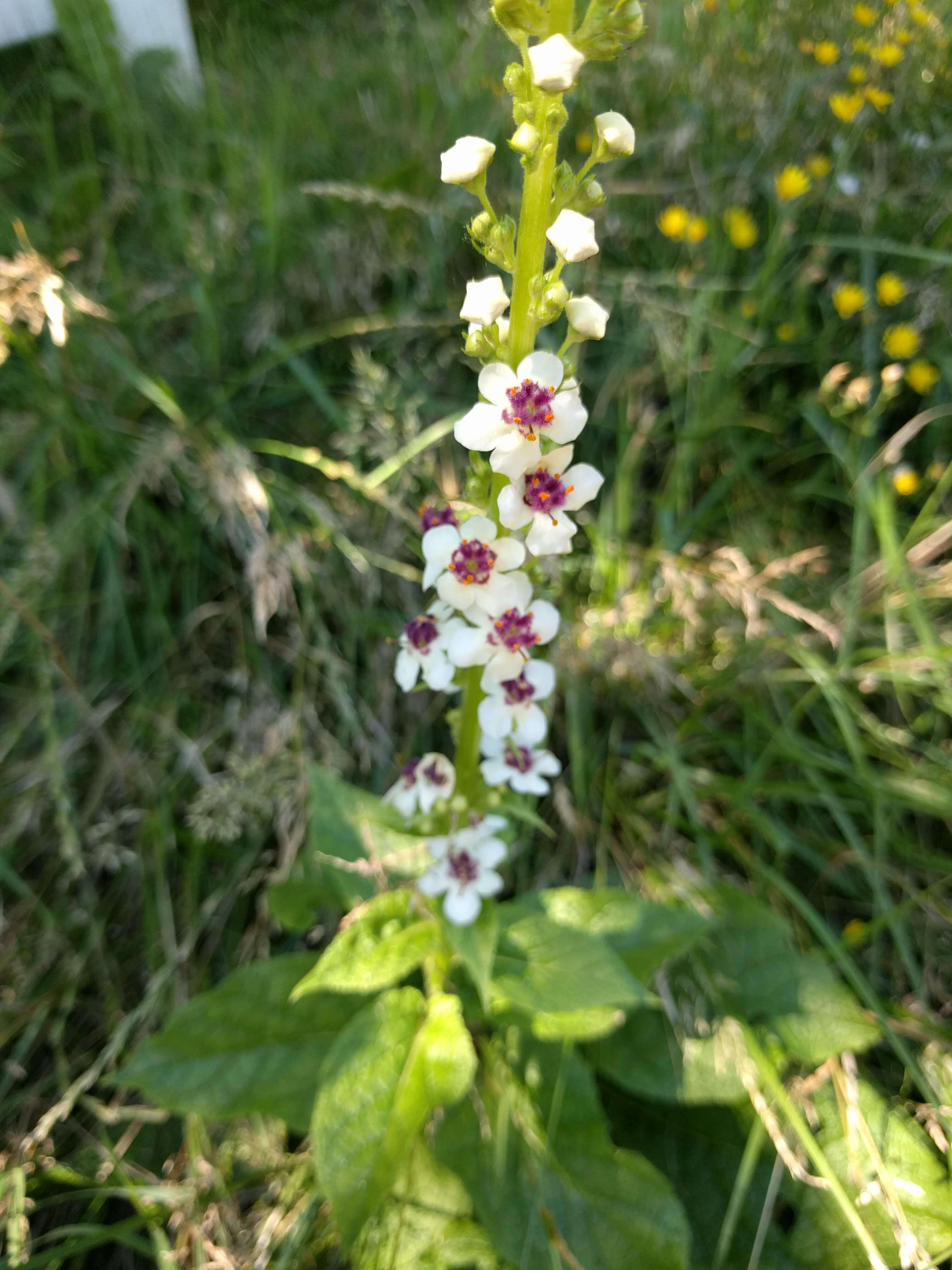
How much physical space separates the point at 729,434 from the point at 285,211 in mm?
2053

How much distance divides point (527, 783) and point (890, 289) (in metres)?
2.60

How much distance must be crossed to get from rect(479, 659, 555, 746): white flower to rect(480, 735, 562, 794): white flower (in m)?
0.09

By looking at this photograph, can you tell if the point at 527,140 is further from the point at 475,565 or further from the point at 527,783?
the point at 527,783

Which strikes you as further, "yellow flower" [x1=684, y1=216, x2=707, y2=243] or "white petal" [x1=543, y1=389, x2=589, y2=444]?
"yellow flower" [x1=684, y1=216, x2=707, y2=243]

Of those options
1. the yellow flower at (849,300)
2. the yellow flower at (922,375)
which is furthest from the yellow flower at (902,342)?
the yellow flower at (849,300)

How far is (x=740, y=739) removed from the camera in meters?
2.68

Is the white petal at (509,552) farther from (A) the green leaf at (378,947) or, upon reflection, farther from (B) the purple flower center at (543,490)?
(A) the green leaf at (378,947)

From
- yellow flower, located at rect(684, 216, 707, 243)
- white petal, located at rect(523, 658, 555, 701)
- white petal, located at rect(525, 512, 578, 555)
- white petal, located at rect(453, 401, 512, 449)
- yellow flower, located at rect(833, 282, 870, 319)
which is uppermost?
yellow flower, located at rect(684, 216, 707, 243)

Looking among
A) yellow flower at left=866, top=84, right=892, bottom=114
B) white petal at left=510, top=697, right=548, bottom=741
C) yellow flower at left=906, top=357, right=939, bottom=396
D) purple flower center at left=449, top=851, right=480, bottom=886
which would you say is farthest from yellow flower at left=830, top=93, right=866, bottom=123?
purple flower center at left=449, top=851, right=480, bottom=886

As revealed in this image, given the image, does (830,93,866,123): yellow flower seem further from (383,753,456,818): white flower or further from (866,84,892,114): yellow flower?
(383,753,456,818): white flower

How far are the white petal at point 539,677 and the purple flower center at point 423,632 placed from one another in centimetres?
20

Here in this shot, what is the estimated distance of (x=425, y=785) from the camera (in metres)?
1.77

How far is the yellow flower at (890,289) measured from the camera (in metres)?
3.11

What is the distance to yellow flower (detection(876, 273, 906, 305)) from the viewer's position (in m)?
3.11
